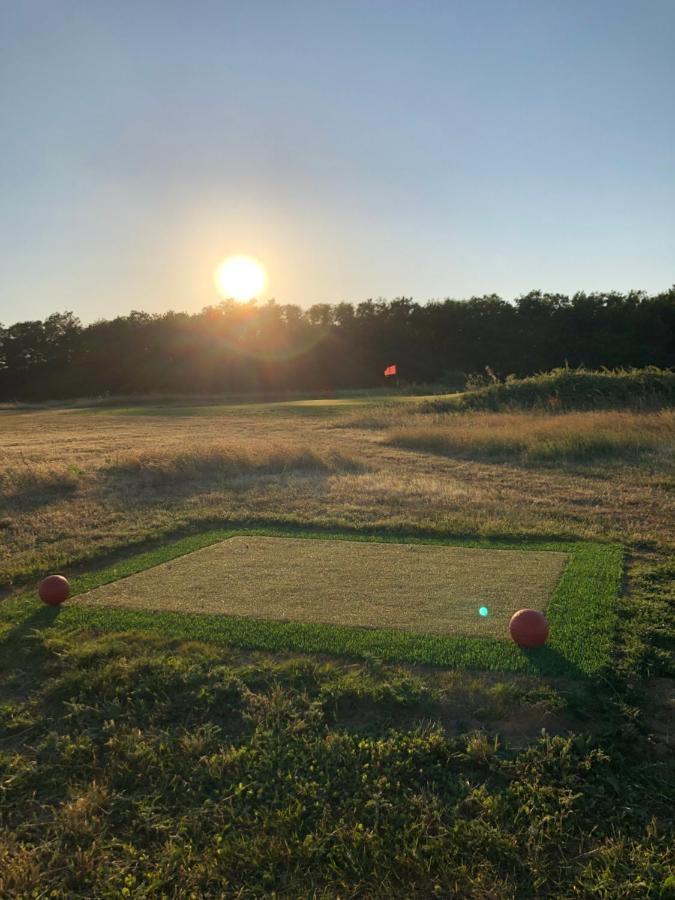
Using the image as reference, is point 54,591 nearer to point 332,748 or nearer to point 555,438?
point 332,748

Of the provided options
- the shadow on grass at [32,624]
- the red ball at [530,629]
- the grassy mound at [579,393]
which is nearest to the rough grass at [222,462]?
the shadow on grass at [32,624]

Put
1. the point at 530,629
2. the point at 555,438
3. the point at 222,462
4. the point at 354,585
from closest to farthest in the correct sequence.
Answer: the point at 530,629, the point at 354,585, the point at 222,462, the point at 555,438

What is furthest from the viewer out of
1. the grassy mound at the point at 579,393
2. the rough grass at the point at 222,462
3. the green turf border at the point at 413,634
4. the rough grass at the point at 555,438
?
the grassy mound at the point at 579,393

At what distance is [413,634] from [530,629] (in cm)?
80

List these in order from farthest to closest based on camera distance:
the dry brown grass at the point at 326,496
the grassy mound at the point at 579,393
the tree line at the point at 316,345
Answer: the tree line at the point at 316,345
the grassy mound at the point at 579,393
the dry brown grass at the point at 326,496

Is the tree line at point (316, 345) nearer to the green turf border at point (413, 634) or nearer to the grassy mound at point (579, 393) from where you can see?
the grassy mound at point (579, 393)

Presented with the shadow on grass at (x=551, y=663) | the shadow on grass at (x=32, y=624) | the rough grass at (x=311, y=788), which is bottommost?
the shadow on grass at (x=551, y=663)

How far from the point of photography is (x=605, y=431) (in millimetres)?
13695

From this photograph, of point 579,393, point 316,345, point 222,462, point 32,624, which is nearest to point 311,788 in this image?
point 32,624

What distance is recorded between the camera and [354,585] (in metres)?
5.78

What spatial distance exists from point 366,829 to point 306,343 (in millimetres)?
54463

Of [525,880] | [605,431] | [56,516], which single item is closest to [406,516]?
[56,516]

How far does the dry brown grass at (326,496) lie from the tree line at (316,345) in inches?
1385

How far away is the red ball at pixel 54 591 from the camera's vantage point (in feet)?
18.0
